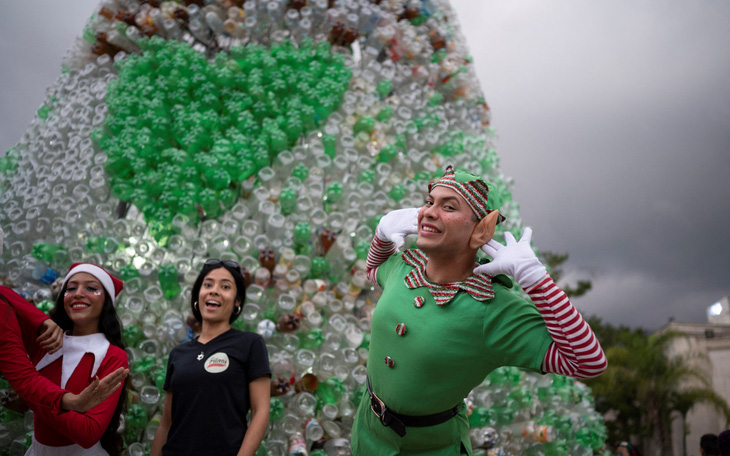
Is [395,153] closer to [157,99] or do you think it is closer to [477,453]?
[157,99]

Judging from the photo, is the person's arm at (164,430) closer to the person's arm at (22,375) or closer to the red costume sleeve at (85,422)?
the red costume sleeve at (85,422)

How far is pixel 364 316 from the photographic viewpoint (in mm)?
3068

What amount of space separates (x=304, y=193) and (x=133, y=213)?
1.25 m

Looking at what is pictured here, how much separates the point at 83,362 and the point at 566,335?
1.72 meters

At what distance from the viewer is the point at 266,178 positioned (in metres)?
3.20

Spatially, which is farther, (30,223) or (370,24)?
(370,24)

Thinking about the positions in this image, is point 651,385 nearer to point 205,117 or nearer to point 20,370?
point 205,117

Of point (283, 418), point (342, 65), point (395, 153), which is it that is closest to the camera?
point (283, 418)

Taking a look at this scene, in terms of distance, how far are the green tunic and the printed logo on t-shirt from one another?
0.53 m

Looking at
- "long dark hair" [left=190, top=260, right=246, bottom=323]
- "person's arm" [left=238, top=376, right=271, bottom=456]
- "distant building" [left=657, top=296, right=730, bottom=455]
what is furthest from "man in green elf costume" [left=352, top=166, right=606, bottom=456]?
"distant building" [left=657, top=296, right=730, bottom=455]

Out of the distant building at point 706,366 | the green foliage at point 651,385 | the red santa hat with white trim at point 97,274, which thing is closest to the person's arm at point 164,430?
the red santa hat with white trim at point 97,274

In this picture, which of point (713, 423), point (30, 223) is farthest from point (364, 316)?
point (713, 423)

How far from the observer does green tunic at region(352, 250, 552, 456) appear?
1476 millimetres

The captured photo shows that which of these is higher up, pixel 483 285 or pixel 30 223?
pixel 30 223
